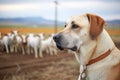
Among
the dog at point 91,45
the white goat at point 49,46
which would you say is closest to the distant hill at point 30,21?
the white goat at point 49,46

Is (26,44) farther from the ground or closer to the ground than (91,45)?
closer to the ground

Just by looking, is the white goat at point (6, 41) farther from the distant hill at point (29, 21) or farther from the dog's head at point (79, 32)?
the dog's head at point (79, 32)

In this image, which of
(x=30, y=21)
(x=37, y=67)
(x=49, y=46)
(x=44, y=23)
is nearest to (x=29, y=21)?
(x=30, y=21)

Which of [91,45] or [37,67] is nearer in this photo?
[91,45]

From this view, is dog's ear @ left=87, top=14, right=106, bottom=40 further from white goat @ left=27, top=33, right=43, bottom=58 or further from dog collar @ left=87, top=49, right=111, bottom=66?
white goat @ left=27, top=33, right=43, bottom=58

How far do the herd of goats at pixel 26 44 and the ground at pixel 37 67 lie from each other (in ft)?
0.12

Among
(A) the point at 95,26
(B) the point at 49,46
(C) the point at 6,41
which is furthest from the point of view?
(C) the point at 6,41

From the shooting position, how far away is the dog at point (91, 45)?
5.78 feet

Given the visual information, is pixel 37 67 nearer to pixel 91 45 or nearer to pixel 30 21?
pixel 30 21

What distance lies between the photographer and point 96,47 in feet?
5.88

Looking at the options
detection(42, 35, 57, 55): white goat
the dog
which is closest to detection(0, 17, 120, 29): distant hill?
detection(42, 35, 57, 55): white goat

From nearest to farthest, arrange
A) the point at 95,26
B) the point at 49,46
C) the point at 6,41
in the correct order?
the point at 95,26, the point at 49,46, the point at 6,41

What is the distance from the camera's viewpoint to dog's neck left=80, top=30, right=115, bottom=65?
70.2 inches

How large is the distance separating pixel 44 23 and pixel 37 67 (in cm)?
32
